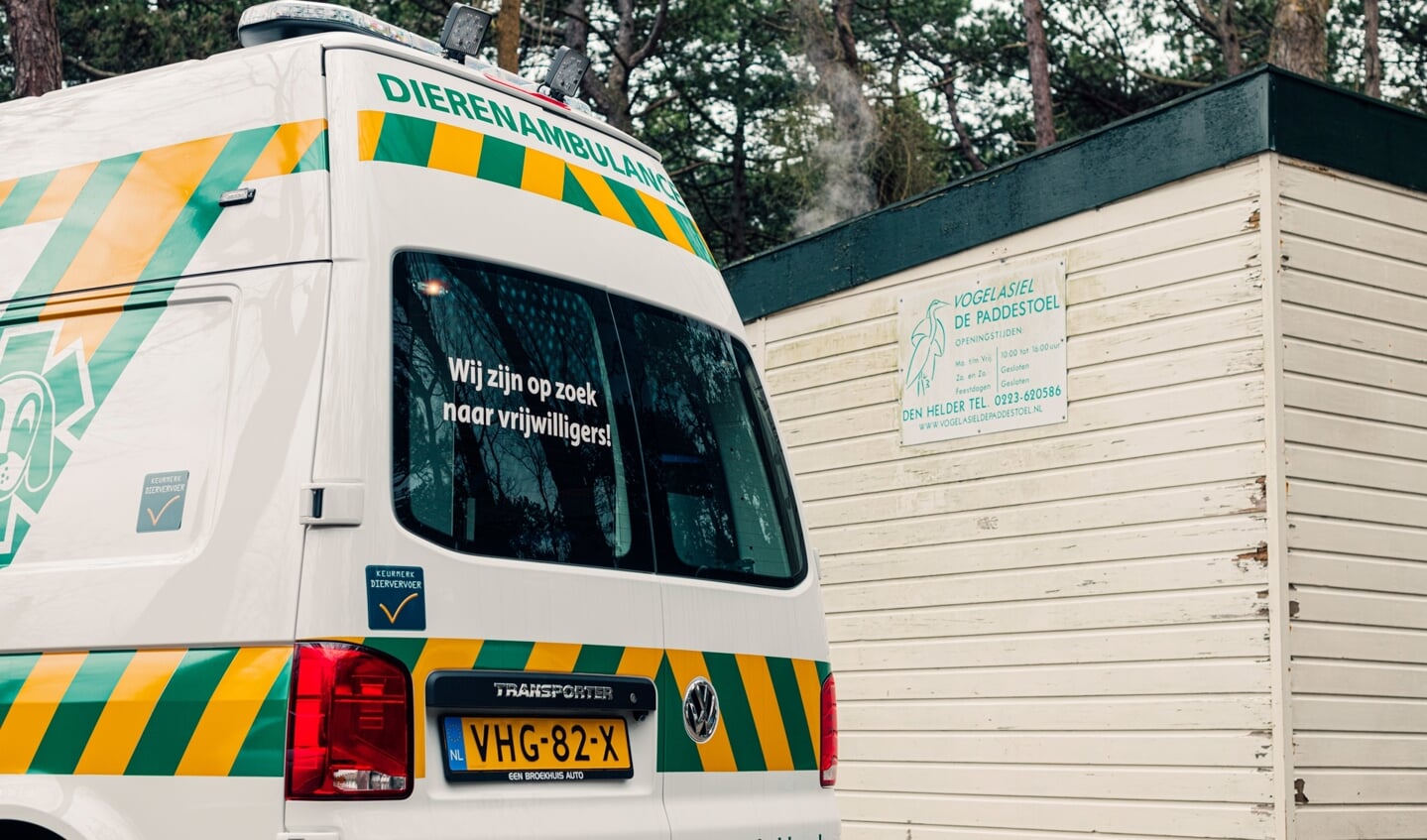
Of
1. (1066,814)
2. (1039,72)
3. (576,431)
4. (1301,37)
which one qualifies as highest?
(1039,72)

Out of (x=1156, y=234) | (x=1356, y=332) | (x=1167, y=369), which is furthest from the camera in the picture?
(x=1156, y=234)

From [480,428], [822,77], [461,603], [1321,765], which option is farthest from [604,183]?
[822,77]

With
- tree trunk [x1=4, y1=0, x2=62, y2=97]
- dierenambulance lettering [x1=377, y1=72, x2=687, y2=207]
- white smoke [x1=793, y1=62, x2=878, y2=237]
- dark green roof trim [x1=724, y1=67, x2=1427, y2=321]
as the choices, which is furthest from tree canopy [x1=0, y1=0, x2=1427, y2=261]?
dierenambulance lettering [x1=377, y1=72, x2=687, y2=207]

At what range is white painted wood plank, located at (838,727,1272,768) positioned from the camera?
6.82 metres

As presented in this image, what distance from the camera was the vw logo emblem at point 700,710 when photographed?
421cm

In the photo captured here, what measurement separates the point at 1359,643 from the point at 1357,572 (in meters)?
0.29

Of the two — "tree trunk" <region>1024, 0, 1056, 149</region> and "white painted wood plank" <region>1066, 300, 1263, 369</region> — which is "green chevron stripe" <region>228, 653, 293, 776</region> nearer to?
"white painted wood plank" <region>1066, 300, 1263, 369</region>

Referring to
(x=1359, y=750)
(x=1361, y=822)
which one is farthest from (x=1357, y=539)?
(x=1361, y=822)

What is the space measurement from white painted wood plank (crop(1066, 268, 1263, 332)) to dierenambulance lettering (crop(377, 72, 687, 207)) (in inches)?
120

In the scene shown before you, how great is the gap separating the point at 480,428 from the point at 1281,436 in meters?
4.10

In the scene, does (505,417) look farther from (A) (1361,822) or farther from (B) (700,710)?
(A) (1361,822)

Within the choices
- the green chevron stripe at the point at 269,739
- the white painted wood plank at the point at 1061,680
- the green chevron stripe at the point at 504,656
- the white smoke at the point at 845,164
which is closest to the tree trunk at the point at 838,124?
the white smoke at the point at 845,164

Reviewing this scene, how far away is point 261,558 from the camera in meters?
3.47

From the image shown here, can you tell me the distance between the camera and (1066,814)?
297 inches
